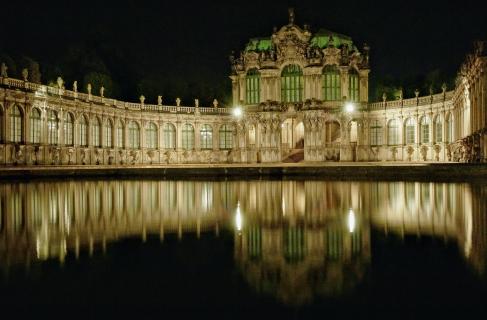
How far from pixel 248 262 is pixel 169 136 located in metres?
61.2

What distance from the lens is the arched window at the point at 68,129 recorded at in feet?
173

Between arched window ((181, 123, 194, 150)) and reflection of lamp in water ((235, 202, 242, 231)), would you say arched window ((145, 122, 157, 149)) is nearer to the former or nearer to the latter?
arched window ((181, 123, 194, 150))

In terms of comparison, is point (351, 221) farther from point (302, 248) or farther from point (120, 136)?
point (120, 136)

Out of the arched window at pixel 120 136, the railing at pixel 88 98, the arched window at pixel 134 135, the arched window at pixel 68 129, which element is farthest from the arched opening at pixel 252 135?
the arched window at pixel 68 129

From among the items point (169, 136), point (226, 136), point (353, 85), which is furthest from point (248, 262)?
point (226, 136)

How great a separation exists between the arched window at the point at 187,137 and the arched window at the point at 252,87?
26.5 feet

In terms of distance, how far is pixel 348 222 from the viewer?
11.2m

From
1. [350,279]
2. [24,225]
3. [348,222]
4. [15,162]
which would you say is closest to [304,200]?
[348,222]

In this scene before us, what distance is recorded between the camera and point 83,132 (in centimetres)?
5575

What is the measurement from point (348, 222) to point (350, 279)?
5.12 metres

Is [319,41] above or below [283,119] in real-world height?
above

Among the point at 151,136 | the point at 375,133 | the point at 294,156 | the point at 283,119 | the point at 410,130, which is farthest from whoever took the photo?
the point at 294,156

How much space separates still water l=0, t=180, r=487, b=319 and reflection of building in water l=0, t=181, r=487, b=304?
0.08 ft

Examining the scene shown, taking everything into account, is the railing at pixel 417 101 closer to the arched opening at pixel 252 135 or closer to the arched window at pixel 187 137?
the arched opening at pixel 252 135
